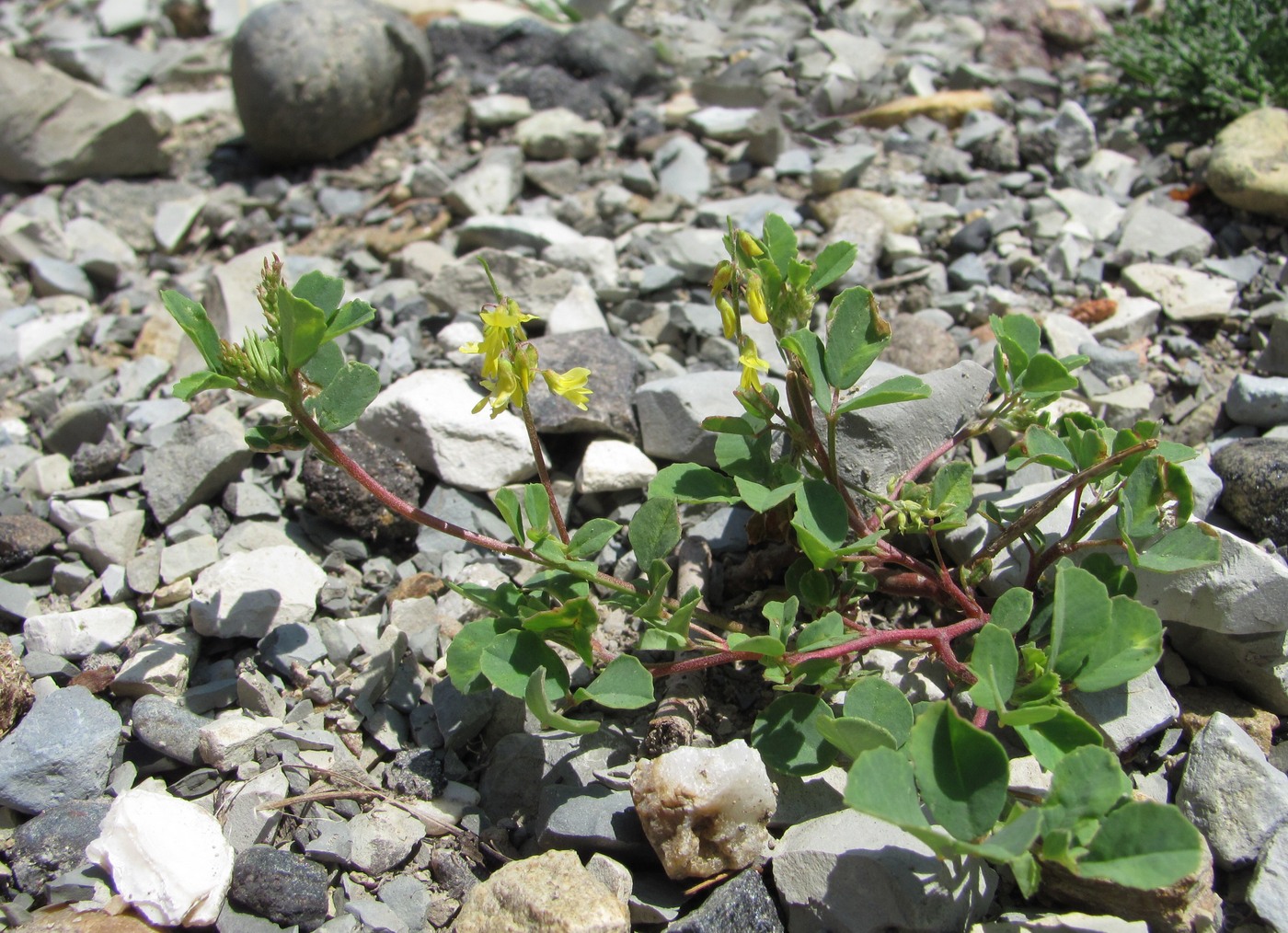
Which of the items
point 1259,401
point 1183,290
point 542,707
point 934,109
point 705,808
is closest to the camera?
point 542,707

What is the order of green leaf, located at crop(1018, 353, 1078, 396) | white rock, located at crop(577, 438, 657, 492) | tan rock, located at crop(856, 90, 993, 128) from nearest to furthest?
green leaf, located at crop(1018, 353, 1078, 396) → white rock, located at crop(577, 438, 657, 492) → tan rock, located at crop(856, 90, 993, 128)

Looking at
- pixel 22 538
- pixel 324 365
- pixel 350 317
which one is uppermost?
pixel 350 317

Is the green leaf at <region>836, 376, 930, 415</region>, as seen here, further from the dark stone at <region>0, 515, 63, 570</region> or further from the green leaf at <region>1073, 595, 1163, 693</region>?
the dark stone at <region>0, 515, 63, 570</region>

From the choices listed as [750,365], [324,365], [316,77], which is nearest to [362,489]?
[324,365]

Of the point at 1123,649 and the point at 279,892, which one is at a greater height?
the point at 1123,649

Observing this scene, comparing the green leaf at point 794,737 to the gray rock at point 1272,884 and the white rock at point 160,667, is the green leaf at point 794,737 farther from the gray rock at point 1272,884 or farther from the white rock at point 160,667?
the white rock at point 160,667

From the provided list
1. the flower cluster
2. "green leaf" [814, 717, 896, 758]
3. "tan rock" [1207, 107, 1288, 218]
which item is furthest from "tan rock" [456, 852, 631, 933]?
"tan rock" [1207, 107, 1288, 218]

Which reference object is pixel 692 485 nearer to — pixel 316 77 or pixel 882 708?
pixel 882 708
